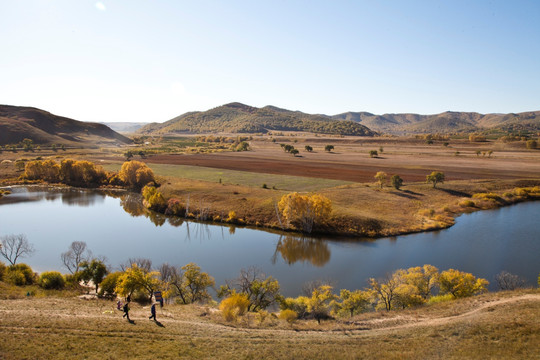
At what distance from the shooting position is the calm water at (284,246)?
122 feet

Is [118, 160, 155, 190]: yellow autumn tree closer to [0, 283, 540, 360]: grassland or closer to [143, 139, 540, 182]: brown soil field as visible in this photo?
[143, 139, 540, 182]: brown soil field

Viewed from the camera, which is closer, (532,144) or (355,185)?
(355,185)

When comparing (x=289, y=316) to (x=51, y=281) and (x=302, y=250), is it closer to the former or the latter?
(x=302, y=250)

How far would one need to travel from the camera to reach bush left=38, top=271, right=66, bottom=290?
96.8 ft

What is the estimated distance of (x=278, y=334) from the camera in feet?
63.8

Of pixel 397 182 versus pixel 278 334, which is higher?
pixel 397 182

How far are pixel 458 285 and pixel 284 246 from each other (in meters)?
23.5

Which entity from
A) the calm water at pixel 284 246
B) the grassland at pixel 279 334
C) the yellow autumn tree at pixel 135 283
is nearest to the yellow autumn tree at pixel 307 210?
the calm water at pixel 284 246

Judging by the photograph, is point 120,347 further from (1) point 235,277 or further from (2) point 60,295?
(1) point 235,277

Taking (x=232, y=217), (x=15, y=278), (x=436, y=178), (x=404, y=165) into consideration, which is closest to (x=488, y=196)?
(x=436, y=178)

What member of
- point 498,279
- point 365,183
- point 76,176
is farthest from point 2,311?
point 76,176

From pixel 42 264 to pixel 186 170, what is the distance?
207 feet

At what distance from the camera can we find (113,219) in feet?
196

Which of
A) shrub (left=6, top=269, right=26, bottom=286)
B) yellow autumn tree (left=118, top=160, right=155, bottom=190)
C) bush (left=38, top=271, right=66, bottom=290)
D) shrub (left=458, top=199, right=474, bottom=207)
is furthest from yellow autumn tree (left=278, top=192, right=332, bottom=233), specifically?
yellow autumn tree (left=118, top=160, right=155, bottom=190)
